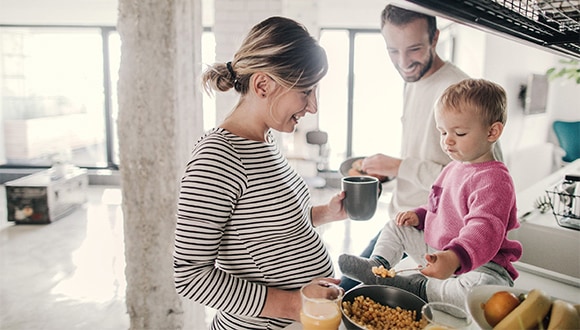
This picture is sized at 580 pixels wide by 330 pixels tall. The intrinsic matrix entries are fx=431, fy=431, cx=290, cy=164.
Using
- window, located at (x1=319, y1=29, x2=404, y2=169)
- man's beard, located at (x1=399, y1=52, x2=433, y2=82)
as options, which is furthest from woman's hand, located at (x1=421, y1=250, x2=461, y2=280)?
window, located at (x1=319, y1=29, x2=404, y2=169)

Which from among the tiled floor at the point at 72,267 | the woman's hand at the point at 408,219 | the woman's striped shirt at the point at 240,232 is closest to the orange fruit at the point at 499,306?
the woman's striped shirt at the point at 240,232

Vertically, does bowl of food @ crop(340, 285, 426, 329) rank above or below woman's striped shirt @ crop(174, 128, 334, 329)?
below

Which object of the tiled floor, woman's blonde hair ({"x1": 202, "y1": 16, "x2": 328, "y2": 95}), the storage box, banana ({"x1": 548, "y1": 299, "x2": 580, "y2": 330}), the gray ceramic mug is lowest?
the tiled floor

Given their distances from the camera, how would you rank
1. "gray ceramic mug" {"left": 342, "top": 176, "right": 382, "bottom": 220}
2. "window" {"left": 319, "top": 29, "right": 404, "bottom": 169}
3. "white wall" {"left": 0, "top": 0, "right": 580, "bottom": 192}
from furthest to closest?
"window" {"left": 319, "top": 29, "right": 404, "bottom": 169} → "white wall" {"left": 0, "top": 0, "right": 580, "bottom": 192} → "gray ceramic mug" {"left": 342, "top": 176, "right": 382, "bottom": 220}

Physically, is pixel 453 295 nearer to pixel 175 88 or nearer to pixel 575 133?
pixel 175 88

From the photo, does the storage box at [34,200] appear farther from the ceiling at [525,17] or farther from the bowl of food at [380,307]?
the ceiling at [525,17]

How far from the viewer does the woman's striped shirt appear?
101cm

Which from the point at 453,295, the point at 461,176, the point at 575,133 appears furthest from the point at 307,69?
the point at 575,133

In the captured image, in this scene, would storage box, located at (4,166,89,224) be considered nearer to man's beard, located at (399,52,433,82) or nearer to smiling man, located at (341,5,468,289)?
smiling man, located at (341,5,468,289)

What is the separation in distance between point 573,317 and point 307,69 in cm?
78

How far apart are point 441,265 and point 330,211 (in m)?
0.52

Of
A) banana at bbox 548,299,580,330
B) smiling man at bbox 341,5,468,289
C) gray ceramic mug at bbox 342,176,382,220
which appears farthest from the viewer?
smiling man at bbox 341,5,468,289

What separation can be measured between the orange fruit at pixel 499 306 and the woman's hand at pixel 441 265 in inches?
4.7

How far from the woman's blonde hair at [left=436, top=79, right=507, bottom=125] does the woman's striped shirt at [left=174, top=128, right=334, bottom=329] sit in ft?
1.67
